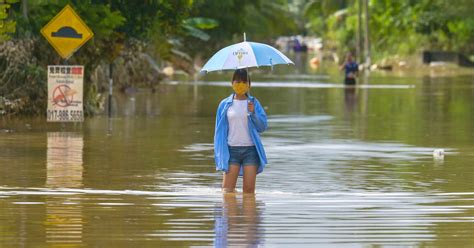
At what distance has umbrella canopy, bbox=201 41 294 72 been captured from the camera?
15367mm

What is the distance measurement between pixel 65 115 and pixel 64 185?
10848 millimetres

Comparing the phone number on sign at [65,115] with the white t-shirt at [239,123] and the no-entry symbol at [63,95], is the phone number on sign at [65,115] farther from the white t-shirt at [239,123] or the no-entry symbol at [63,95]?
the white t-shirt at [239,123]

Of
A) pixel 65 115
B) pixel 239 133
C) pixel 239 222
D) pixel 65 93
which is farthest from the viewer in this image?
pixel 65 93

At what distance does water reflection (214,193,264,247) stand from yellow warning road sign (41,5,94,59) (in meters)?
12.6

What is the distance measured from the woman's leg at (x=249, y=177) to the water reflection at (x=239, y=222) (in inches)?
3.2

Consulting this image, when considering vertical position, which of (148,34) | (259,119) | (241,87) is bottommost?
(259,119)

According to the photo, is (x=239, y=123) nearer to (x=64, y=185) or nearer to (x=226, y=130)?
(x=226, y=130)

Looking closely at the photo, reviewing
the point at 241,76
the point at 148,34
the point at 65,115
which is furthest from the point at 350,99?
the point at 241,76

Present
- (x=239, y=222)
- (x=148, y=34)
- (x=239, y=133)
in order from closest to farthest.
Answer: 1. (x=239, y=222)
2. (x=239, y=133)
3. (x=148, y=34)

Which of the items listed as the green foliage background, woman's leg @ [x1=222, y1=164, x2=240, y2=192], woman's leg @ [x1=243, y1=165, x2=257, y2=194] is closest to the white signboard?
the green foliage background

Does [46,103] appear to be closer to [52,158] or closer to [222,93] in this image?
[52,158]

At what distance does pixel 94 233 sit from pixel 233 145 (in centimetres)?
324

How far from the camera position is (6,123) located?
2819cm

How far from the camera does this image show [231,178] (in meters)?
15.5
